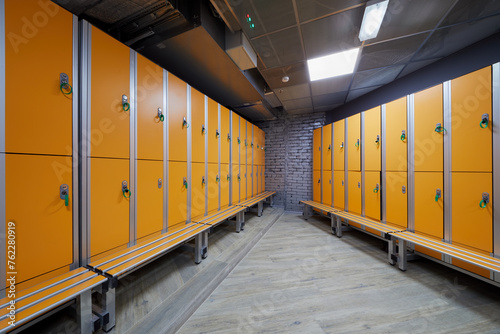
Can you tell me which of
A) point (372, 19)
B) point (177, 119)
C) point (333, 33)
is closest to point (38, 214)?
point (177, 119)

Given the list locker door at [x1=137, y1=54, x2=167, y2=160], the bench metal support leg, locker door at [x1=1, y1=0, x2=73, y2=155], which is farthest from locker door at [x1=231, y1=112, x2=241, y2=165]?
the bench metal support leg

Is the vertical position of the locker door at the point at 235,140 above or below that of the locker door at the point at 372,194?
above

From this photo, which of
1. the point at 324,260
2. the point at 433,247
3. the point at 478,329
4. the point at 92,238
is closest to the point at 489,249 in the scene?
the point at 433,247

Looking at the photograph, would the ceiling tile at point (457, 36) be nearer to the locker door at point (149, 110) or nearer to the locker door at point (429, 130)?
the locker door at point (429, 130)

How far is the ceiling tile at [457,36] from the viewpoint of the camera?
2012 mm

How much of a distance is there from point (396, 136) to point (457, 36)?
4.35 ft

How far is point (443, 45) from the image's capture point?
2.36 m

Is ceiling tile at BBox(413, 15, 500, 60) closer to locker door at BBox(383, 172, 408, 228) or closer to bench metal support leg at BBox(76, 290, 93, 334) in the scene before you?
locker door at BBox(383, 172, 408, 228)

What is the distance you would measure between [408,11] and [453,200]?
2.19 metres

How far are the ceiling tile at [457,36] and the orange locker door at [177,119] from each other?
130 inches

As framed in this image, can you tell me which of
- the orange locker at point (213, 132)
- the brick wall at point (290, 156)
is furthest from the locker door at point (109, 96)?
the brick wall at point (290, 156)

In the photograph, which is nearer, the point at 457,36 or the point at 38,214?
the point at 38,214

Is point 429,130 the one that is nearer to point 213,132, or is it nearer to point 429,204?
point 429,204

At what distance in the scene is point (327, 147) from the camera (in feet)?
14.3
